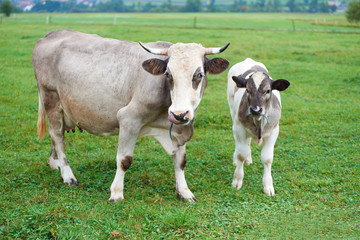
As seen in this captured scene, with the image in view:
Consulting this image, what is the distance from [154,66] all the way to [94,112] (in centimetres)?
141

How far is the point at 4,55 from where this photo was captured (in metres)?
19.5

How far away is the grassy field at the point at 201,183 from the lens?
18.1 feet

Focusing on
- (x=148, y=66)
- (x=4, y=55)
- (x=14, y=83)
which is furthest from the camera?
(x=4, y=55)

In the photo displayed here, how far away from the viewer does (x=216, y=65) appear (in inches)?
250

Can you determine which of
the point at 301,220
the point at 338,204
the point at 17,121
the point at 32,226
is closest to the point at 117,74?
the point at 32,226

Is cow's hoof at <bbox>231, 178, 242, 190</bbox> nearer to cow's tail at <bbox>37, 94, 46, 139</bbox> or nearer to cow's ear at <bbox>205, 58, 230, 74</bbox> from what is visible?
cow's ear at <bbox>205, 58, 230, 74</bbox>

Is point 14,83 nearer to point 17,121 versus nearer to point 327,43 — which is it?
point 17,121

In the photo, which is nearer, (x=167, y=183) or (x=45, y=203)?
(x=45, y=203)

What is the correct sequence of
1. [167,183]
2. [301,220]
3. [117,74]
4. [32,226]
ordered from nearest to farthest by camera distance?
[32,226]
[301,220]
[117,74]
[167,183]

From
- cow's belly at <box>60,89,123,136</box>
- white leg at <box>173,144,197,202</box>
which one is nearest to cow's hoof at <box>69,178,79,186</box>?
cow's belly at <box>60,89,123,136</box>

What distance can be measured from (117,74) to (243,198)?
108 inches

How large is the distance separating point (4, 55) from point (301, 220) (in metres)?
17.2

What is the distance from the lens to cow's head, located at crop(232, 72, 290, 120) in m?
6.54

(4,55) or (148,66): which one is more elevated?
(148,66)
